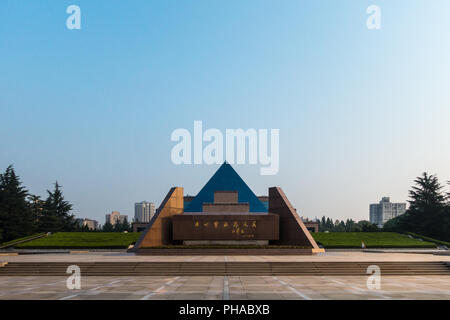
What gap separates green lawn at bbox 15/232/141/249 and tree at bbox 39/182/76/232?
45.4 ft

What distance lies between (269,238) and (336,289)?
51.8 feet

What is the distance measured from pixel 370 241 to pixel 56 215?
4503cm

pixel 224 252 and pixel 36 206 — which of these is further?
pixel 36 206

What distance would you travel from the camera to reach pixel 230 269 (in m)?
18.0

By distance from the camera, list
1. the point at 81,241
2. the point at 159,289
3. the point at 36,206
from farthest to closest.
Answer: the point at 36,206 → the point at 81,241 → the point at 159,289

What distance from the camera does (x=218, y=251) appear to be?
25.5 metres

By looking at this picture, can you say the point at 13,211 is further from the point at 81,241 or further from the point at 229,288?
the point at 229,288

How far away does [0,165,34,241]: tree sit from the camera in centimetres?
4544

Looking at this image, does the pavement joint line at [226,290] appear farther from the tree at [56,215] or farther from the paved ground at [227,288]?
the tree at [56,215]

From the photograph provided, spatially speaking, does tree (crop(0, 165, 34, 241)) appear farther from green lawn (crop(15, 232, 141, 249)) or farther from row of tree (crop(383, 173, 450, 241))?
row of tree (crop(383, 173, 450, 241))

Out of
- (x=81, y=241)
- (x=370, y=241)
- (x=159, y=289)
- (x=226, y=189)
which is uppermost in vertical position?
(x=226, y=189)

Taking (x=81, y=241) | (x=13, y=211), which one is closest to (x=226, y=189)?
(x=81, y=241)
